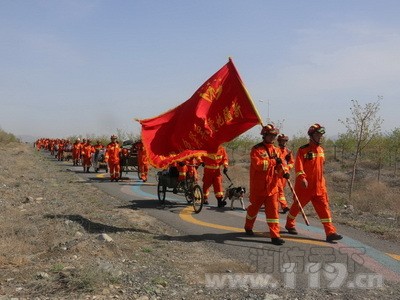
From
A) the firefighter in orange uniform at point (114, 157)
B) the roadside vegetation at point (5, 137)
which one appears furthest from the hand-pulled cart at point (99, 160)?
the roadside vegetation at point (5, 137)

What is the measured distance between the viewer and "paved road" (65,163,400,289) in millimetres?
5598

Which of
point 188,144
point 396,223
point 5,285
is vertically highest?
point 188,144

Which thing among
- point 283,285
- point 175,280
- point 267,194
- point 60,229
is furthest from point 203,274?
point 60,229

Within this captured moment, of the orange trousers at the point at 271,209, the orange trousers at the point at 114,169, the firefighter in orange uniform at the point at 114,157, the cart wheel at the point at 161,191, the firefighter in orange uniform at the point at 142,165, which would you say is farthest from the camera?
the firefighter in orange uniform at the point at 142,165

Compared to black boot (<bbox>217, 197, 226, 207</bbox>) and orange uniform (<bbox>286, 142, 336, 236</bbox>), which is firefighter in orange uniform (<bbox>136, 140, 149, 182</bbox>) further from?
orange uniform (<bbox>286, 142, 336, 236</bbox>)

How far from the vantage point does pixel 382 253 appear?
6941 millimetres

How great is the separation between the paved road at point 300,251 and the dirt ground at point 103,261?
0.32 m

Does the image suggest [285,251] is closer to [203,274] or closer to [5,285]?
[203,274]

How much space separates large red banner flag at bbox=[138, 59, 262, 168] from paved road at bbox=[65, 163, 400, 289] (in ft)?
5.61

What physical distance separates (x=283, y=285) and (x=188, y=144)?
16.7 feet

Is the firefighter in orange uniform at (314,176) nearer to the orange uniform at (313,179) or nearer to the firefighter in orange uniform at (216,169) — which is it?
the orange uniform at (313,179)

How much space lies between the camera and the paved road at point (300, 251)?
560 cm

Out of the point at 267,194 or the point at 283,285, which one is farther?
the point at 267,194

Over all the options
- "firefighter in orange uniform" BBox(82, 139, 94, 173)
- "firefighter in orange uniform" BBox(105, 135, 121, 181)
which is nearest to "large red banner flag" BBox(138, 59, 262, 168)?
"firefighter in orange uniform" BBox(105, 135, 121, 181)
